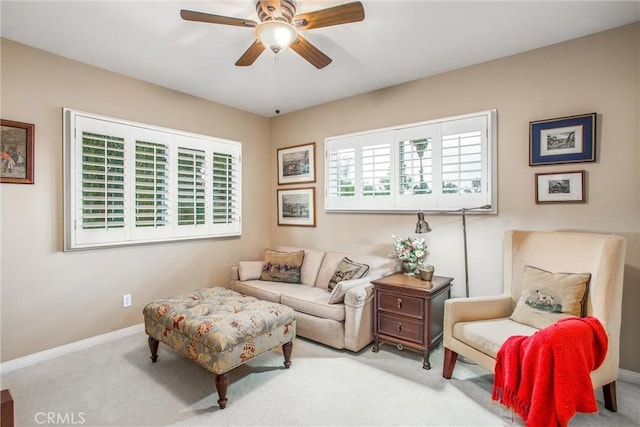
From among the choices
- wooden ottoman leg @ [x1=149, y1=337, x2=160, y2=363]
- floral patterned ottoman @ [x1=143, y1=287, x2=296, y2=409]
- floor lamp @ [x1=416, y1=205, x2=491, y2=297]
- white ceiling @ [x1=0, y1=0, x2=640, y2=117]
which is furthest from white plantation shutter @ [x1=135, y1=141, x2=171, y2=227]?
floor lamp @ [x1=416, y1=205, x2=491, y2=297]

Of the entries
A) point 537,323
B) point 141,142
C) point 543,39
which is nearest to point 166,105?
point 141,142

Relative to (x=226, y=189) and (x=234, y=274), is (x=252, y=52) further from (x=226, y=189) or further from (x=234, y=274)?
(x=234, y=274)

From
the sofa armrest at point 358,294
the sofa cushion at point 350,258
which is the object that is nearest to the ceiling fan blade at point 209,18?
the sofa armrest at point 358,294

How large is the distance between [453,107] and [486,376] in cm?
239

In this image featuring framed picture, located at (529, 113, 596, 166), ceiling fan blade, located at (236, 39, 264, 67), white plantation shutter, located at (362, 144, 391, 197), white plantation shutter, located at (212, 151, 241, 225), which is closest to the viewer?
ceiling fan blade, located at (236, 39, 264, 67)

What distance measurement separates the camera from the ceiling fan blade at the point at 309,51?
2.19 metres

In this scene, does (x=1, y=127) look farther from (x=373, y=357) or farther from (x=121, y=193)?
(x=373, y=357)

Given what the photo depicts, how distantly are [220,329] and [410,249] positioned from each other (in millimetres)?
1912

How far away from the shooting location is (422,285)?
9.16 ft

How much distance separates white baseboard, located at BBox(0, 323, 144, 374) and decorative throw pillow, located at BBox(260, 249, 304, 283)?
144 centimetres

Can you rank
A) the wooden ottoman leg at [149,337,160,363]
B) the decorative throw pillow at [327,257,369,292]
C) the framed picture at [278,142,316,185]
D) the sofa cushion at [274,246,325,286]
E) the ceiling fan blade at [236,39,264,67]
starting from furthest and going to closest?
the framed picture at [278,142,316,185], the sofa cushion at [274,246,325,286], the decorative throw pillow at [327,257,369,292], the wooden ottoman leg at [149,337,160,363], the ceiling fan blade at [236,39,264,67]

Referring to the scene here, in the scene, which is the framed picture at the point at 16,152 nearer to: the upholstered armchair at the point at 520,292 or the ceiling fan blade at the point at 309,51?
the ceiling fan blade at the point at 309,51

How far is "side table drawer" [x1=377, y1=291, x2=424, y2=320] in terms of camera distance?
8.96 feet

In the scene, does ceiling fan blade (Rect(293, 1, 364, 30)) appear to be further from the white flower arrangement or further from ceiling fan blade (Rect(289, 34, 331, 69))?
the white flower arrangement
